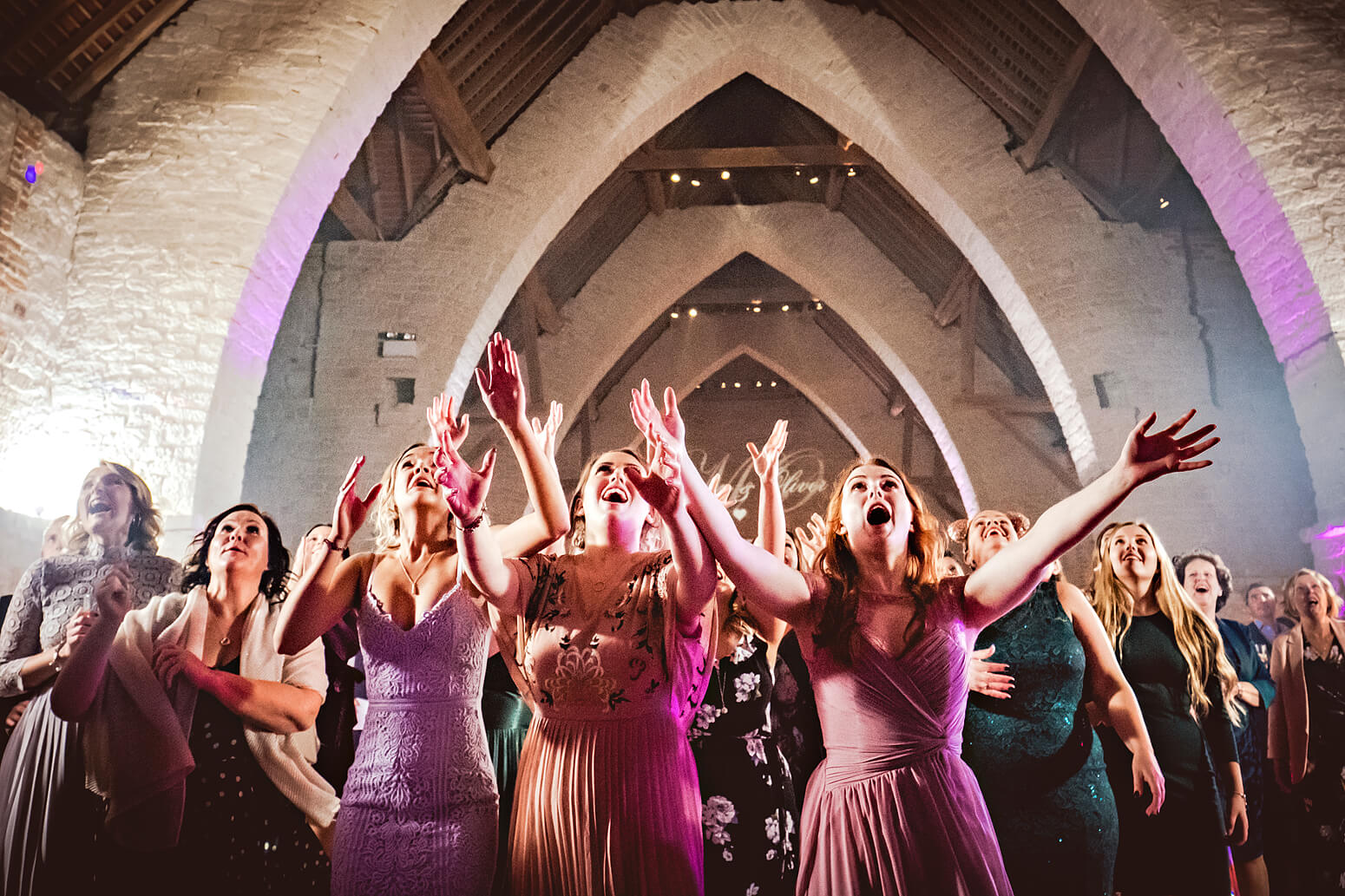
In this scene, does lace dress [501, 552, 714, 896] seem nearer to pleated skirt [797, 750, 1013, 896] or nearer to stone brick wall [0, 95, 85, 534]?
pleated skirt [797, 750, 1013, 896]

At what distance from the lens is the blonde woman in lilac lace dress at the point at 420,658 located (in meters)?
1.79

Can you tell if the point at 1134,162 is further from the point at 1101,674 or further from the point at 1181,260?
the point at 1101,674

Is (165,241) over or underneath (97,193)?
underneath

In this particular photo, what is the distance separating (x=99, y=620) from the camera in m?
2.33

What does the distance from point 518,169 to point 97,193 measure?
3.16 metres

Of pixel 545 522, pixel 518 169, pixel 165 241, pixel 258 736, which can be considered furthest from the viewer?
pixel 518 169

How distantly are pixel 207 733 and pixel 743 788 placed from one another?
4.69ft

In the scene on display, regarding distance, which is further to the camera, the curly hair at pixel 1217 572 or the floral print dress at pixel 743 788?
the curly hair at pixel 1217 572

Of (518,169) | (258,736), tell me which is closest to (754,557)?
(258,736)

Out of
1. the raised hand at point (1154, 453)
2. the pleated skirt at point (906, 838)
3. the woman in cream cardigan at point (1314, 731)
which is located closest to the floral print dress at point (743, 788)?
the pleated skirt at point (906, 838)

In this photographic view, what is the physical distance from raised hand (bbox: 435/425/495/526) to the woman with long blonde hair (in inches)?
77.7

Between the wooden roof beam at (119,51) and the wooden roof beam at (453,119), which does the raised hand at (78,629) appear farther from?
the wooden roof beam at (453,119)

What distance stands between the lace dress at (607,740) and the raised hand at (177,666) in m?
0.92

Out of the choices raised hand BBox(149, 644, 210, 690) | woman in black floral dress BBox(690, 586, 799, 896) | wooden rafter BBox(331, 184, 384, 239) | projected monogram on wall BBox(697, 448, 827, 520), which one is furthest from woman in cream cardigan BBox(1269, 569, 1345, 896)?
projected monogram on wall BBox(697, 448, 827, 520)
